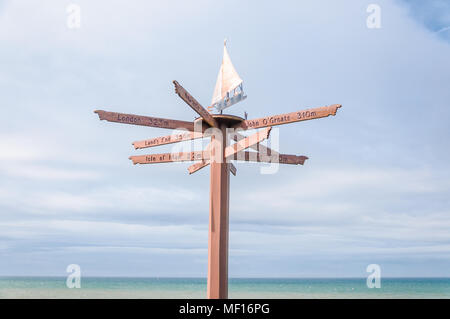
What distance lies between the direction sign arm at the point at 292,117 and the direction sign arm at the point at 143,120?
1069 mm

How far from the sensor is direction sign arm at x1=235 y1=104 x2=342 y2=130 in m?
7.56

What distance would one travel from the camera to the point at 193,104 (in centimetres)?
784

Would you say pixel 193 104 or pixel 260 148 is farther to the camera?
pixel 260 148

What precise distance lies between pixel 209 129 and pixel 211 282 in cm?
265

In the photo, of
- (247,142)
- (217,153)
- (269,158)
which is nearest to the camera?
(247,142)

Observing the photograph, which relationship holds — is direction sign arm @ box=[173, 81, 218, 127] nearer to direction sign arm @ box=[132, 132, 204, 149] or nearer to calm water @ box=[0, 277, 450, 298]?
direction sign arm @ box=[132, 132, 204, 149]

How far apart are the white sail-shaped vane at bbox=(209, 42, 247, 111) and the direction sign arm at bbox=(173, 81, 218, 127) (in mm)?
457

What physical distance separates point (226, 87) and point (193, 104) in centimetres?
146

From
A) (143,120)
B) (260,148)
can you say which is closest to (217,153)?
(260,148)

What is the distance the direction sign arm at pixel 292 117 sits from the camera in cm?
756

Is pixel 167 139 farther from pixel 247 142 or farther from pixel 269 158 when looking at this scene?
pixel 269 158

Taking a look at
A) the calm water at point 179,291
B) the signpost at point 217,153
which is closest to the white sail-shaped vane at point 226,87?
the signpost at point 217,153
